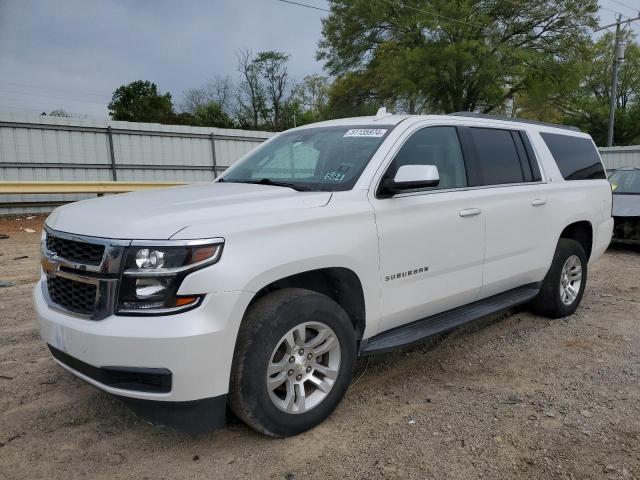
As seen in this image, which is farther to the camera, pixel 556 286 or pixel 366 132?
pixel 556 286

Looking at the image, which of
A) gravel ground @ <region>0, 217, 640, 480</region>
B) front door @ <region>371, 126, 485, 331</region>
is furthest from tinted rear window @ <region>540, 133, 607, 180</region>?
gravel ground @ <region>0, 217, 640, 480</region>

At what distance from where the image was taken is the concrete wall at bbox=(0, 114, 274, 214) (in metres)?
12.6

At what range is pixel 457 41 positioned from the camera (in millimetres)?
27344

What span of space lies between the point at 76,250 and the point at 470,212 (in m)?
2.60

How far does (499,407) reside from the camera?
3.23m

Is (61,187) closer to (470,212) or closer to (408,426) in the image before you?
(470,212)

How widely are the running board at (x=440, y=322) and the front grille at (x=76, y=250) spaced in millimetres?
1625

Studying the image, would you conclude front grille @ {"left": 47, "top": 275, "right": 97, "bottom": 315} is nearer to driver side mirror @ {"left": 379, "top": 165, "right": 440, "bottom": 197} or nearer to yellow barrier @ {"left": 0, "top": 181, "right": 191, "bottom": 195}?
driver side mirror @ {"left": 379, "top": 165, "right": 440, "bottom": 197}

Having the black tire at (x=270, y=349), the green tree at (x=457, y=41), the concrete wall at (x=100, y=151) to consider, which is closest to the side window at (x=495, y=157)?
the black tire at (x=270, y=349)

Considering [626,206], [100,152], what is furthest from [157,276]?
[100,152]

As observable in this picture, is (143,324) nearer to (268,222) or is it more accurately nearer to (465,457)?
(268,222)

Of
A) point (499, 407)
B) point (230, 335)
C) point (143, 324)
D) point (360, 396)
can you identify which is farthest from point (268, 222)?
point (499, 407)

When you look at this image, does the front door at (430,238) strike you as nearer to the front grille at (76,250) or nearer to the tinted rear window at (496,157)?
the tinted rear window at (496,157)

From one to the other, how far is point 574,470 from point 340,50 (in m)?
31.4
